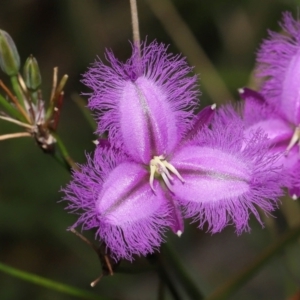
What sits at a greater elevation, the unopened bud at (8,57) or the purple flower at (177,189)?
the unopened bud at (8,57)

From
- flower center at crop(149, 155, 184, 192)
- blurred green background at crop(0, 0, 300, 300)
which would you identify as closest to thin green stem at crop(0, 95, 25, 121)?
flower center at crop(149, 155, 184, 192)

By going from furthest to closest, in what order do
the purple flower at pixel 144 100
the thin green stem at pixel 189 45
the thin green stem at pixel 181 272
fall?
the thin green stem at pixel 189 45 < the thin green stem at pixel 181 272 < the purple flower at pixel 144 100

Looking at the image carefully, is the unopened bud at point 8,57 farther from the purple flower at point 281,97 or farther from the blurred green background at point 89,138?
the blurred green background at point 89,138

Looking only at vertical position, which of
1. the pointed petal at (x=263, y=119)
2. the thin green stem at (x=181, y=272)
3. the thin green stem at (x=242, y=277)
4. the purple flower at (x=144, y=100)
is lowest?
the thin green stem at (x=242, y=277)

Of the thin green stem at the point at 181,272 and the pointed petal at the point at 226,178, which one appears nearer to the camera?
the pointed petal at the point at 226,178

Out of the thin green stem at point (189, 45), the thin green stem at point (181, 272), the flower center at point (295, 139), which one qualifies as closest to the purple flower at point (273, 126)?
the flower center at point (295, 139)

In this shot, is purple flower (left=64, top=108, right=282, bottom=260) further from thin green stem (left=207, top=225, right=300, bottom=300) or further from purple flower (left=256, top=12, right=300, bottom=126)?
thin green stem (left=207, top=225, right=300, bottom=300)

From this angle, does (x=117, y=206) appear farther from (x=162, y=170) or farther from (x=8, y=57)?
(x=8, y=57)

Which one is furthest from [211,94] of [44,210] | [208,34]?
[44,210]
